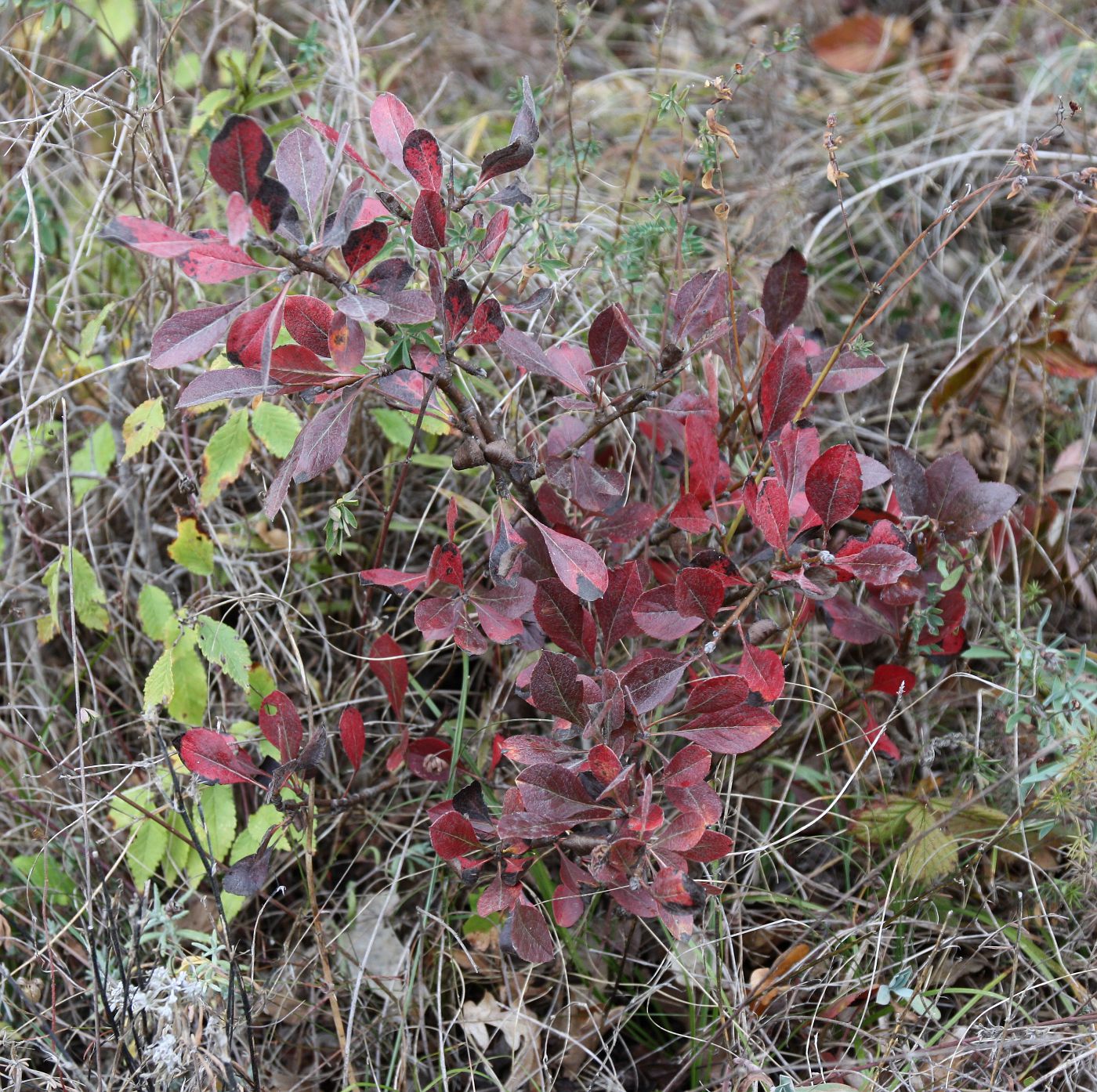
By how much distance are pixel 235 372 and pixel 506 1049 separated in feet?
3.46

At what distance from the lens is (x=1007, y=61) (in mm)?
2703

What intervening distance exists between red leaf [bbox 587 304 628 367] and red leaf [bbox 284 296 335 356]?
0.37 m

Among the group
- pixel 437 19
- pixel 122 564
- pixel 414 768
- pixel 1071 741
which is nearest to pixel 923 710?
pixel 1071 741

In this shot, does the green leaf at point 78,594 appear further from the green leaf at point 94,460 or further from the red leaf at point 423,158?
the red leaf at point 423,158

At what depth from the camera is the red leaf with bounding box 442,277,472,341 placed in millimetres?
1196

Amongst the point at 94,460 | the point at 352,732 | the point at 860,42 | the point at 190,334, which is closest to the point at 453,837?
the point at 352,732

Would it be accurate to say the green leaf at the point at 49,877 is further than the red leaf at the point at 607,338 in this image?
Yes

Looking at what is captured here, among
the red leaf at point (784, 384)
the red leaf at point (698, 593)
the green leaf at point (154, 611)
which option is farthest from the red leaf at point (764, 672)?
the green leaf at point (154, 611)

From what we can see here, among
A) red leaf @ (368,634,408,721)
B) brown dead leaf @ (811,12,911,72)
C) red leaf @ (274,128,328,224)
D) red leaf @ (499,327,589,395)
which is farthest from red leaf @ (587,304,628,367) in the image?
brown dead leaf @ (811,12,911,72)

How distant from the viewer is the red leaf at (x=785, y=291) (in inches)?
60.5

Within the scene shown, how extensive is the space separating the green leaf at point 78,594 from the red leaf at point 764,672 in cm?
106

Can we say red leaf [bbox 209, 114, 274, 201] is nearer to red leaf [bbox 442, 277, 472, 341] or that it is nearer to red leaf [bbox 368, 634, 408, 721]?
red leaf [bbox 442, 277, 472, 341]

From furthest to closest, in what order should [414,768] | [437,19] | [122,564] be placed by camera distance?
[437,19] < [122,564] < [414,768]

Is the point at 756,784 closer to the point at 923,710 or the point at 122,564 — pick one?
the point at 923,710
